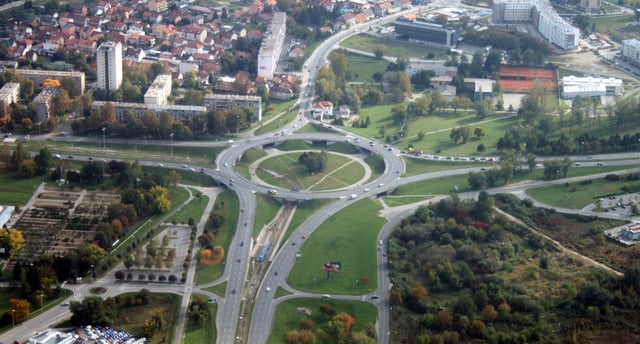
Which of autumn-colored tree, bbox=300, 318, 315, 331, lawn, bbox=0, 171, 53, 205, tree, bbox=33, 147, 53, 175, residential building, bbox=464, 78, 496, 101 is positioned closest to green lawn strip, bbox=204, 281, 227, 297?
autumn-colored tree, bbox=300, 318, 315, 331

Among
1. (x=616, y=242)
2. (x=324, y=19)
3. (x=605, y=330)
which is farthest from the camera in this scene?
(x=324, y=19)

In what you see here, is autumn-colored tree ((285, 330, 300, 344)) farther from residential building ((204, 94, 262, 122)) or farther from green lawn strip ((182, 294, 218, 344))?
residential building ((204, 94, 262, 122))

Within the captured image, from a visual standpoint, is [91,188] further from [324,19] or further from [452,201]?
[324,19]

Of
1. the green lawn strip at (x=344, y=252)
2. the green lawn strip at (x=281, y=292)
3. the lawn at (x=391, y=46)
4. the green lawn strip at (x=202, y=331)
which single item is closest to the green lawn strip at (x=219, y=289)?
the green lawn strip at (x=202, y=331)

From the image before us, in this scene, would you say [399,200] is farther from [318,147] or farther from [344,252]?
[318,147]

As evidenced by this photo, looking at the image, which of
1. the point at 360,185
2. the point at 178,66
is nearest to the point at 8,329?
the point at 360,185

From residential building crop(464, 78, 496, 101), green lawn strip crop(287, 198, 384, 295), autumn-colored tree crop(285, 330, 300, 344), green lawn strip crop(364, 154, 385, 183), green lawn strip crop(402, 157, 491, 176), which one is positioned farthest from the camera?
residential building crop(464, 78, 496, 101)

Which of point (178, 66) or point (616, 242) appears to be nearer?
point (616, 242)

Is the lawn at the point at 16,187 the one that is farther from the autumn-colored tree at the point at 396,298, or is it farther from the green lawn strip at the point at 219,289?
the autumn-colored tree at the point at 396,298
